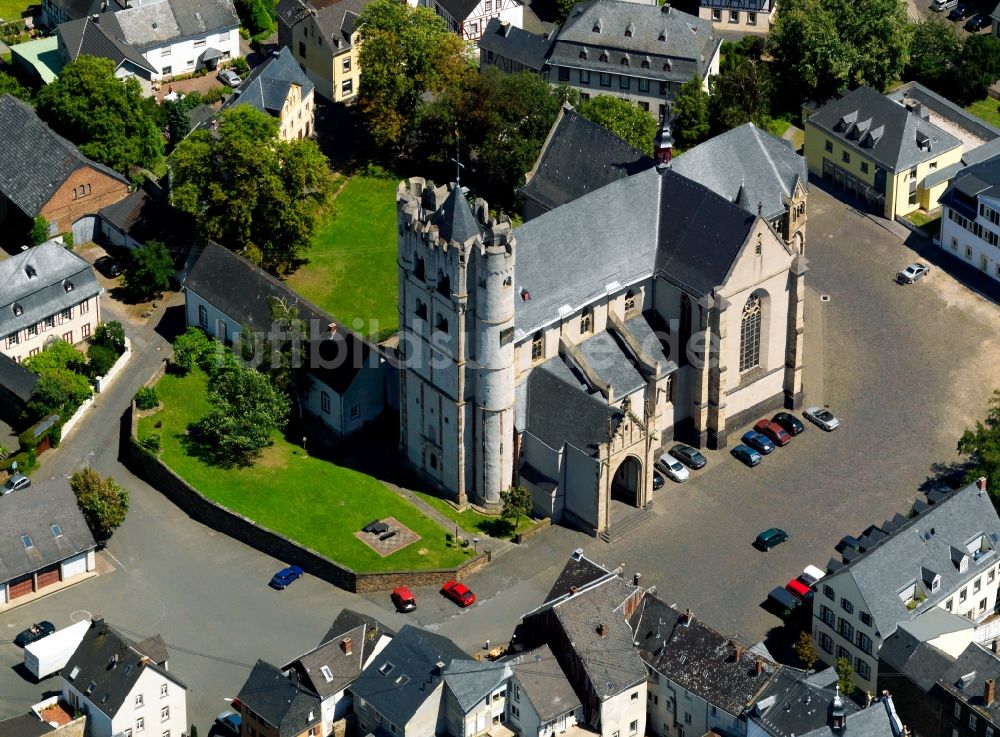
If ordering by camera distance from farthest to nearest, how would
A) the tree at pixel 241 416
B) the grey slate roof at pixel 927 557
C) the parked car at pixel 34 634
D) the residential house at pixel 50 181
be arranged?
the residential house at pixel 50 181 → the tree at pixel 241 416 → the parked car at pixel 34 634 → the grey slate roof at pixel 927 557

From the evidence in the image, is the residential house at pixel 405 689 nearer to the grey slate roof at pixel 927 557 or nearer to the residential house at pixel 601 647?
the residential house at pixel 601 647

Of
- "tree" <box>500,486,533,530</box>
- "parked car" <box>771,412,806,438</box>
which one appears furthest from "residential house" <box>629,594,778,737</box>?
"parked car" <box>771,412,806,438</box>

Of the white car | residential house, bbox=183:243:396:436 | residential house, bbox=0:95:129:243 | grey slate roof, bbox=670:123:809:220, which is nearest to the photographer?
the white car

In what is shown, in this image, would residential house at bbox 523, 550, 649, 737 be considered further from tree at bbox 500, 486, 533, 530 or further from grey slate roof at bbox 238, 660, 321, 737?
grey slate roof at bbox 238, 660, 321, 737

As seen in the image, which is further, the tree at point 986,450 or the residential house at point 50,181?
the residential house at point 50,181

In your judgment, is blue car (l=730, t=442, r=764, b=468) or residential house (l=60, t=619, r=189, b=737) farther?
blue car (l=730, t=442, r=764, b=468)

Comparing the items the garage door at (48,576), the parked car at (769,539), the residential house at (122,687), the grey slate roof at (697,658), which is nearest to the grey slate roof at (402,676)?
the residential house at (122,687)
